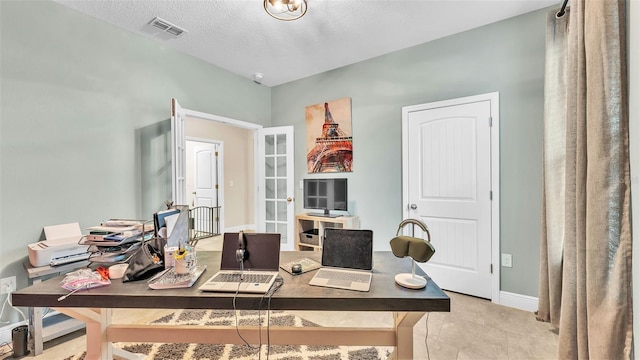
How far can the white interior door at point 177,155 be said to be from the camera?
270cm

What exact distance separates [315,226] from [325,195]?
0.54m

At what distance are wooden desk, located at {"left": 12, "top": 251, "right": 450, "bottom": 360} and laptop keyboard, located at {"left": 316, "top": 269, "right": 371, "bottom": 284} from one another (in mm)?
47

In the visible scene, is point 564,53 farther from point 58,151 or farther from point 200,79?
point 58,151

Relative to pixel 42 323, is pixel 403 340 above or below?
above

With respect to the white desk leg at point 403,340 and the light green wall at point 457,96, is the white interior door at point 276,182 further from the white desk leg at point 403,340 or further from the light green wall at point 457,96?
the white desk leg at point 403,340

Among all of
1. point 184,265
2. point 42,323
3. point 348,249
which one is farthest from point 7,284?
point 348,249

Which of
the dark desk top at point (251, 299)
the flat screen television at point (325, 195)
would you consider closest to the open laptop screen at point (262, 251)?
the dark desk top at point (251, 299)

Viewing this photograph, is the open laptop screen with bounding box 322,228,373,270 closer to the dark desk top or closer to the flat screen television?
the dark desk top

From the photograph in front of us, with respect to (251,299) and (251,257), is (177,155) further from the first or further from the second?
(251,299)

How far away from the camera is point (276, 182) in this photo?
4301 mm

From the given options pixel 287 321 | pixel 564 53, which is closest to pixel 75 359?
pixel 287 321

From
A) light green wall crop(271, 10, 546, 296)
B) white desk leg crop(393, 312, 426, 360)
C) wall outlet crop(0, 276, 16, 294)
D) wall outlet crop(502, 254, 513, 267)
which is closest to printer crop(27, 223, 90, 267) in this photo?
wall outlet crop(0, 276, 16, 294)

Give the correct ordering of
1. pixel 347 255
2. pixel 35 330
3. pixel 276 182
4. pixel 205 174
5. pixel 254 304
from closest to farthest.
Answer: pixel 254 304 → pixel 347 255 → pixel 35 330 → pixel 276 182 → pixel 205 174

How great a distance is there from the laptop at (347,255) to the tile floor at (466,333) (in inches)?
41.2
